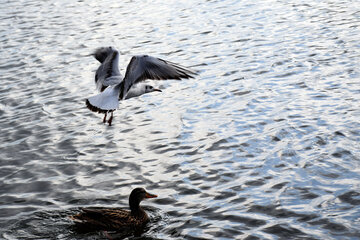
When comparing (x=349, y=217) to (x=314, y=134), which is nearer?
(x=349, y=217)

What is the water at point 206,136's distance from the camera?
9.31 meters

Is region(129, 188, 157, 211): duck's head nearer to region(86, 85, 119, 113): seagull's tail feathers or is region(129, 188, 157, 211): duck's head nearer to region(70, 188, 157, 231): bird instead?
region(70, 188, 157, 231): bird

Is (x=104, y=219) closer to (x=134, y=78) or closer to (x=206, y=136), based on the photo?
(x=134, y=78)

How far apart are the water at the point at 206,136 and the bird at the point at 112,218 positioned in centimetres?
22

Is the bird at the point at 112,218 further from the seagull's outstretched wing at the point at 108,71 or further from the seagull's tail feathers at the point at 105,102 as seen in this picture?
the seagull's outstretched wing at the point at 108,71

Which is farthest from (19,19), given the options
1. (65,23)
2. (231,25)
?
(231,25)

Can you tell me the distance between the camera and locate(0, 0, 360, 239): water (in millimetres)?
9312

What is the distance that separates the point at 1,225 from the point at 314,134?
629 cm

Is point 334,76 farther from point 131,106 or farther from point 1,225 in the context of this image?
point 1,225

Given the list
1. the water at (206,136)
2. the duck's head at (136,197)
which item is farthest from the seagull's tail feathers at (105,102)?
the duck's head at (136,197)

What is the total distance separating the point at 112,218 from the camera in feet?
29.7

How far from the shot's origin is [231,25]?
23.4 m

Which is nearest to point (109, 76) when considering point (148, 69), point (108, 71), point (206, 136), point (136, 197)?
point (108, 71)

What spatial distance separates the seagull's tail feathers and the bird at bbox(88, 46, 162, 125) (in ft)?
1.41
